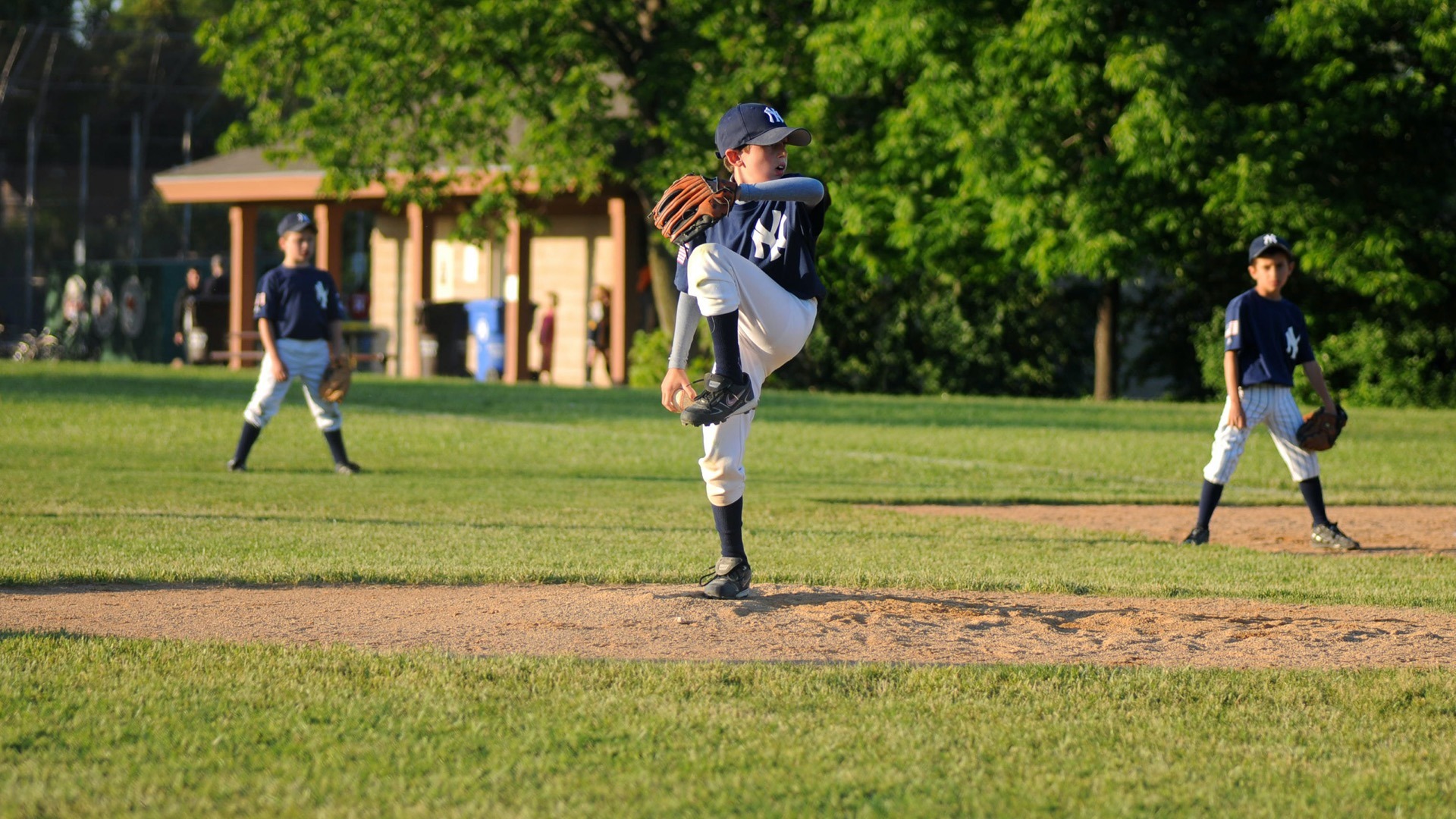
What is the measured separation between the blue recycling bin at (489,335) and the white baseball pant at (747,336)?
25811 mm

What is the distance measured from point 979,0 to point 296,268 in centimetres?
1473

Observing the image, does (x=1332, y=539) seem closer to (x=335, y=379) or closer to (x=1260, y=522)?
(x=1260, y=522)

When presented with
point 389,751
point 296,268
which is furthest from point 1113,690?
point 296,268

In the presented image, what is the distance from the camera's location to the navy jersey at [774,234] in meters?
6.41

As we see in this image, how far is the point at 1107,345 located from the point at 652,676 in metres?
22.9

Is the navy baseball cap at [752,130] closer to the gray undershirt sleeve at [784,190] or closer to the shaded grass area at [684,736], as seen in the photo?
the gray undershirt sleeve at [784,190]

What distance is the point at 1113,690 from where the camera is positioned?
509 cm

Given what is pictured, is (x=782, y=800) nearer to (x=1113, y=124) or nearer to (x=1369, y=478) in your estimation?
(x=1369, y=478)

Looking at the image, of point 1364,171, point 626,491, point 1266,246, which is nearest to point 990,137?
point 1364,171

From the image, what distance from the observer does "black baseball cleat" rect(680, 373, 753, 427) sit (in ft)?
19.8

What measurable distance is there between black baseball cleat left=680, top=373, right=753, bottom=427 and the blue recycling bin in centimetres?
2610

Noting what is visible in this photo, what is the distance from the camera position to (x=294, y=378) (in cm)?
1296

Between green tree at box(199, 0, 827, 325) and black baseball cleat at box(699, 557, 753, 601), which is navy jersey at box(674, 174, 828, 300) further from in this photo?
green tree at box(199, 0, 827, 325)

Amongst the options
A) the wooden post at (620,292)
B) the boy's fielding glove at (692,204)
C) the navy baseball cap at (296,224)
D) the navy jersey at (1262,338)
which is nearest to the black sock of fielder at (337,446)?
the navy baseball cap at (296,224)
